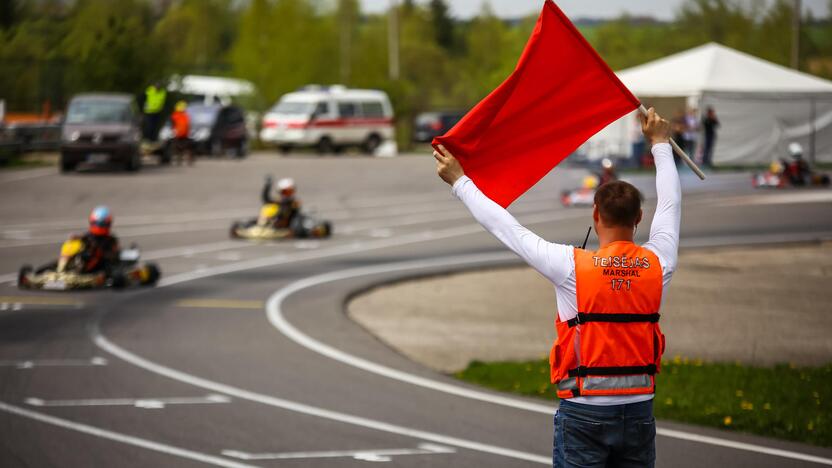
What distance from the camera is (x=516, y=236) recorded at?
16.4ft

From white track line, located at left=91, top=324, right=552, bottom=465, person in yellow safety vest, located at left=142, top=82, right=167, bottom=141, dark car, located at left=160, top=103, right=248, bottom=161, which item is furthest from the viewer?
dark car, located at left=160, top=103, right=248, bottom=161

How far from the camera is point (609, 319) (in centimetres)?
493

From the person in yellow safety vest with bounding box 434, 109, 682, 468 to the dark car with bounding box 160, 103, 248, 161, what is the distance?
3686 cm

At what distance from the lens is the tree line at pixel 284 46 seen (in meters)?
36.5

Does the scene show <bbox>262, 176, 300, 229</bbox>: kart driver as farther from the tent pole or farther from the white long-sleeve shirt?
the tent pole

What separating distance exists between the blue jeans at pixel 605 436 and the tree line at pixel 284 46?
2761cm

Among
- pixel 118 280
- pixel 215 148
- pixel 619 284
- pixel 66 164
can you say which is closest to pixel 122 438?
pixel 619 284

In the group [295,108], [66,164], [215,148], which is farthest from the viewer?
[295,108]

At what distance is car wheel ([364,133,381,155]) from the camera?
47656mm

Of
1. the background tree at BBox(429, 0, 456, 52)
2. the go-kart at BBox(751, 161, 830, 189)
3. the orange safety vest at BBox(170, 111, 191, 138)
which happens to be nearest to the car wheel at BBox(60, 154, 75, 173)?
the orange safety vest at BBox(170, 111, 191, 138)

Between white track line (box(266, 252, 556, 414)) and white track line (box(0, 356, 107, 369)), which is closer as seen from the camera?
white track line (box(266, 252, 556, 414))

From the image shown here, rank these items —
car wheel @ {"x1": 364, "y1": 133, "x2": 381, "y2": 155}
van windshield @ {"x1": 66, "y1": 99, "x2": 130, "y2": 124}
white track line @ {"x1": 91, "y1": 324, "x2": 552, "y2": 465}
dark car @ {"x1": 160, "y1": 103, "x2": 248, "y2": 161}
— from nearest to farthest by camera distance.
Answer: white track line @ {"x1": 91, "y1": 324, "x2": 552, "y2": 465} → van windshield @ {"x1": 66, "y1": 99, "x2": 130, "y2": 124} → dark car @ {"x1": 160, "y1": 103, "x2": 248, "y2": 161} → car wheel @ {"x1": 364, "y1": 133, "x2": 381, "y2": 155}

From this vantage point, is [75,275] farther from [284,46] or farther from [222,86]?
[284,46]

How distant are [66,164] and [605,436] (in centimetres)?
3085
